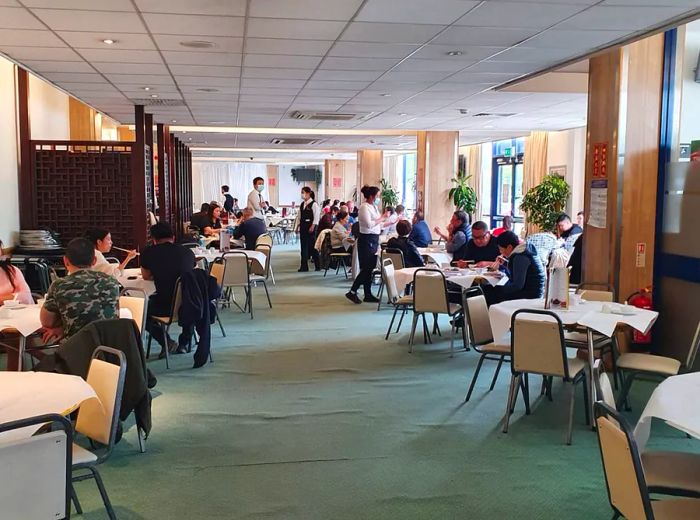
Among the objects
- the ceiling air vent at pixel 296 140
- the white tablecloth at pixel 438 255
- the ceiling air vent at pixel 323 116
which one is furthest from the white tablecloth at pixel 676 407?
the ceiling air vent at pixel 296 140

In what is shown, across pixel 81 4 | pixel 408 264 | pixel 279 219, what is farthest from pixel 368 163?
pixel 81 4

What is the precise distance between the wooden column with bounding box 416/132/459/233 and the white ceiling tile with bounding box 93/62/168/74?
742 centimetres

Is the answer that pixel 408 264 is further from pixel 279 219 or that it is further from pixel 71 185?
A: pixel 279 219

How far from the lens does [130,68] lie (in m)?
6.59

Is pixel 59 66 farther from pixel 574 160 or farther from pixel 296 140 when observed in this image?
pixel 296 140

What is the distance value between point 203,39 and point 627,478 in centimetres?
441

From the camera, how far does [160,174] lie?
1202 centimetres

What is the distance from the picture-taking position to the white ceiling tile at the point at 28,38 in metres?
5.12

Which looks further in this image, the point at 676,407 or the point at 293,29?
the point at 293,29

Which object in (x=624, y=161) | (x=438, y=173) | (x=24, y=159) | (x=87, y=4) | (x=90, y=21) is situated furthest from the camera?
(x=438, y=173)

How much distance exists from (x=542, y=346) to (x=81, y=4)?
3.61 meters

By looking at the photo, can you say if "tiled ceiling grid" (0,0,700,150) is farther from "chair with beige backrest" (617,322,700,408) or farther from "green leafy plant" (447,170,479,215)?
"green leafy plant" (447,170,479,215)

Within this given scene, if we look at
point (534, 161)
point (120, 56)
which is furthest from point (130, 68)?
point (534, 161)

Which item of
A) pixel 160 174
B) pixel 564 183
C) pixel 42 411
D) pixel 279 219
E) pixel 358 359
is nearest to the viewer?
pixel 42 411
